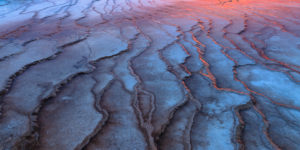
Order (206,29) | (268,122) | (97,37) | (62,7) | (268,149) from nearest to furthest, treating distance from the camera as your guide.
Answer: (268,149) < (268,122) < (97,37) < (206,29) < (62,7)

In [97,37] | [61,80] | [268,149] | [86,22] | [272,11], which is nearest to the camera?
[268,149]

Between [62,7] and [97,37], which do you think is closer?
[97,37]

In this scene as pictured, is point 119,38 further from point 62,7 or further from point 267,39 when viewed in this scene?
point 62,7

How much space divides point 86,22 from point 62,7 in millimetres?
1422

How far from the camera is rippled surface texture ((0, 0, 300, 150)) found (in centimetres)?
94

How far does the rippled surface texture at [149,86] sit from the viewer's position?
0.94 m

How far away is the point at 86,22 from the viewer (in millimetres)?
2979

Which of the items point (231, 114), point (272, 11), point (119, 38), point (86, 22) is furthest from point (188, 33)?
point (272, 11)

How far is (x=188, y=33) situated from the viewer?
2.56 metres

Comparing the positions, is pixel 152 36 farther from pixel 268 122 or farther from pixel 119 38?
pixel 268 122

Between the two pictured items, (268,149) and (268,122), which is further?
(268,122)

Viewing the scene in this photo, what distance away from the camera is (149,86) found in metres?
1.38

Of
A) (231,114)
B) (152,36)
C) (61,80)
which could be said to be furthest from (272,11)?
(61,80)

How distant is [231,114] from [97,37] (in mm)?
1699
